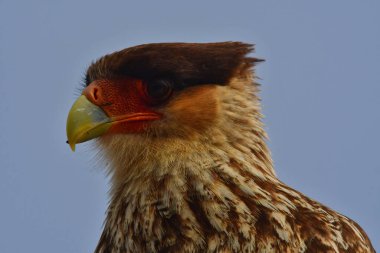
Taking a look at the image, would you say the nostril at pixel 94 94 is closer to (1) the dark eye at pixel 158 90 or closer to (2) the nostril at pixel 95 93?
(2) the nostril at pixel 95 93

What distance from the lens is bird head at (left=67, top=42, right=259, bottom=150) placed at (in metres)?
4.49

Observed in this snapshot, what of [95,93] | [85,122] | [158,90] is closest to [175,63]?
[158,90]

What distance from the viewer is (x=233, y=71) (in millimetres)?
4750

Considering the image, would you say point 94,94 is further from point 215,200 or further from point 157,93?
point 215,200

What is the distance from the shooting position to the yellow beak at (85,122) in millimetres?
4332

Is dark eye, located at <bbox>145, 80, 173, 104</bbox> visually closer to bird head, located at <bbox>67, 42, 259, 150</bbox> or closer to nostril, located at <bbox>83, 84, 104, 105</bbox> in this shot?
bird head, located at <bbox>67, 42, 259, 150</bbox>

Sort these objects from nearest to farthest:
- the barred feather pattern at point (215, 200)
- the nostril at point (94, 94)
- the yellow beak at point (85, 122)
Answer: the barred feather pattern at point (215, 200) → the yellow beak at point (85, 122) → the nostril at point (94, 94)

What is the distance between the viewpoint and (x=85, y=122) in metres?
4.38

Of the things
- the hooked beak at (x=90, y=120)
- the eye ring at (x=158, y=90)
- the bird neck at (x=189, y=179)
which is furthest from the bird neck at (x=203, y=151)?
the eye ring at (x=158, y=90)

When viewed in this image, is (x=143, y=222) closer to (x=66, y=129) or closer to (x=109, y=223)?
(x=109, y=223)

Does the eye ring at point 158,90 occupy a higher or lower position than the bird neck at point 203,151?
higher

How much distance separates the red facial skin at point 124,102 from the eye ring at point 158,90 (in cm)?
2

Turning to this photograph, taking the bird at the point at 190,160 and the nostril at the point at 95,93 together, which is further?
the nostril at the point at 95,93

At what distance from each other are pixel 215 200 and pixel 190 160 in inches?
13.2
